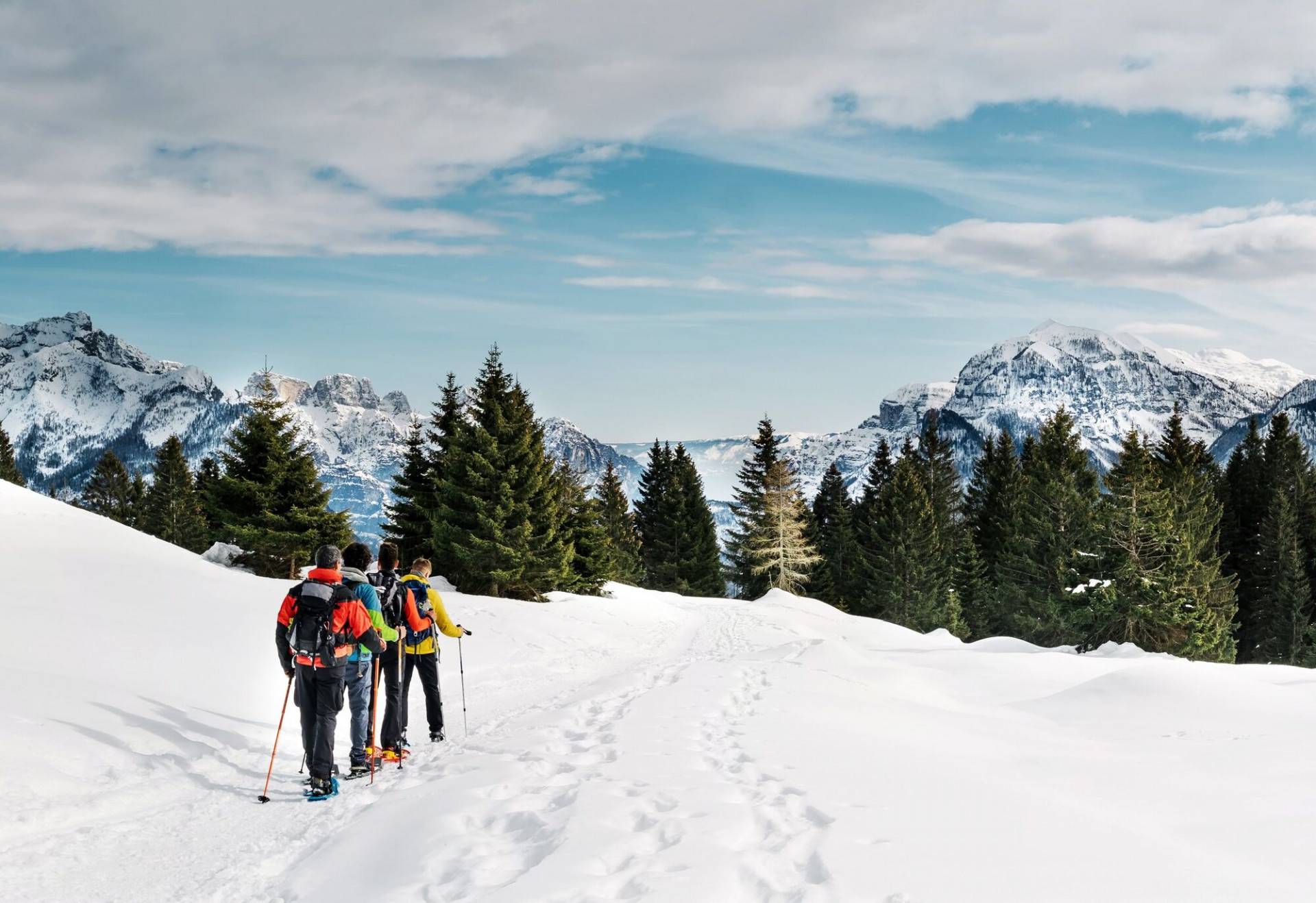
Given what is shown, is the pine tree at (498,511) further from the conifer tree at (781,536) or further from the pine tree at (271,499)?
the conifer tree at (781,536)

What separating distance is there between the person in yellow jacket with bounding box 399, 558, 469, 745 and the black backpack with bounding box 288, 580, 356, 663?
1.69 metres

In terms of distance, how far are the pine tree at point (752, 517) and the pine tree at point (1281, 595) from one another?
2919 cm

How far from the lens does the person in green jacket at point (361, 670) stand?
848 centimetres

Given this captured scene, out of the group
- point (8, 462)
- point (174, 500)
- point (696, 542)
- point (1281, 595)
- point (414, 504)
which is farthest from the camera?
point (8, 462)

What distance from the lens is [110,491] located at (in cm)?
6819

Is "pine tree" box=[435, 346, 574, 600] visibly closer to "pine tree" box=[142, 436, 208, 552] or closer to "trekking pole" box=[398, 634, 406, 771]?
"trekking pole" box=[398, 634, 406, 771]

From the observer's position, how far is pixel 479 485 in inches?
1130

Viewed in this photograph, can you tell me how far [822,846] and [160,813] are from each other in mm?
5906

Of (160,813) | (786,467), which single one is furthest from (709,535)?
(160,813)

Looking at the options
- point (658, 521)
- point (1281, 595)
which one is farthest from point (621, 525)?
point (1281, 595)

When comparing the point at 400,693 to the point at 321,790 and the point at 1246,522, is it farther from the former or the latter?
the point at 1246,522

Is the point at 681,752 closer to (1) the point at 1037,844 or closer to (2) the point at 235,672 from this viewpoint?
(1) the point at 1037,844

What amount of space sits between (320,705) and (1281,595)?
184 feet

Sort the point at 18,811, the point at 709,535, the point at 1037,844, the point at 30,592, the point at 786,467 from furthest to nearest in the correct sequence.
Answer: the point at 709,535 → the point at 786,467 → the point at 30,592 → the point at 18,811 → the point at 1037,844
